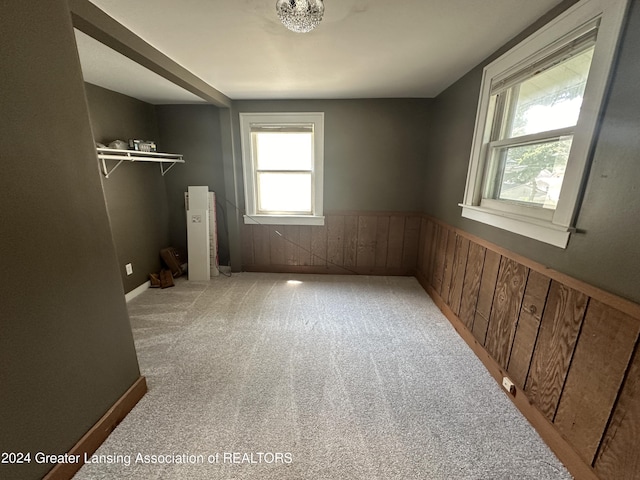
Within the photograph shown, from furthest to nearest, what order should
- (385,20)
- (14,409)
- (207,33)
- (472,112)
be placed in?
(472,112)
(207,33)
(385,20)
(14,409)

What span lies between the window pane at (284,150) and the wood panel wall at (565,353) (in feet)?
7.34

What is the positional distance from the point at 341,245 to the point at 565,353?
2459mm

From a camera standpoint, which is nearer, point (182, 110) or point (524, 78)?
point (524, 78)

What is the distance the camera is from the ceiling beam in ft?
4.14

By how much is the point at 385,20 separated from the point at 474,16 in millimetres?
490

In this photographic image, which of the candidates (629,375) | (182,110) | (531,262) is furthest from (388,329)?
(182,110)

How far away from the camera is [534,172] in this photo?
1590 millimetres

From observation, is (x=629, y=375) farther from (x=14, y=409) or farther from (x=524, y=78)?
(x=14, y=409)

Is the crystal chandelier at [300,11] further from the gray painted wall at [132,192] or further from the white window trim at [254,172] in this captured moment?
the gray painted wall at [132,192]

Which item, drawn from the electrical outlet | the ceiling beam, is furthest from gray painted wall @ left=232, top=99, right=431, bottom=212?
the electrical outlet

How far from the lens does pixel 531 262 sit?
1.47m

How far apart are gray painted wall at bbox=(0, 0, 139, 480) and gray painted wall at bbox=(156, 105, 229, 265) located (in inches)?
87.4

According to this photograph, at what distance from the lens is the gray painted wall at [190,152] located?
3268 mm

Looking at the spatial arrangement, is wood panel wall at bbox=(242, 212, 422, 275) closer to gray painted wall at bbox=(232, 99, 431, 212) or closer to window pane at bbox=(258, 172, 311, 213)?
gray painted wall at bbox=(232, 99, 431, 212)
